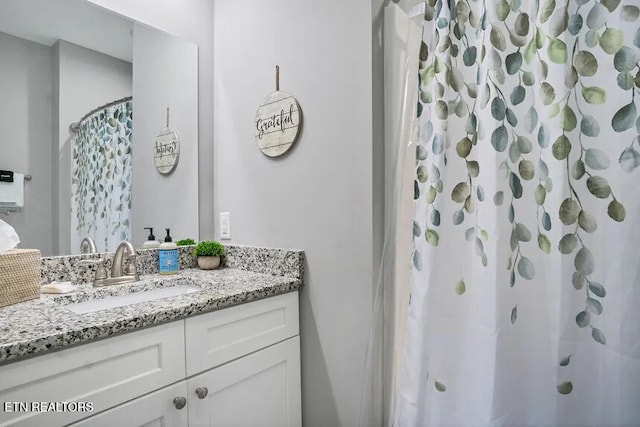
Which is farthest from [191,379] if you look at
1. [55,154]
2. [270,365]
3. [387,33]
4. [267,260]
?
[387,33]

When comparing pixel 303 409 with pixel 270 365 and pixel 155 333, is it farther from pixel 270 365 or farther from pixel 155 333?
pixel 155 333

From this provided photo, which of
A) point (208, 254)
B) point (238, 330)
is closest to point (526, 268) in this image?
point (238, 330)

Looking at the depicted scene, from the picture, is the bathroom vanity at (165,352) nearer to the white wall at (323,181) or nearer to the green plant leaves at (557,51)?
the white wall at (323,181)

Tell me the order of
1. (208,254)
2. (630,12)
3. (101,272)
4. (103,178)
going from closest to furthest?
(630,12)
(101,272)
(103,178)
(208,254)

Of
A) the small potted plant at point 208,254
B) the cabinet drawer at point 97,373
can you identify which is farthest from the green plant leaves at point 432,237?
the small potted plant at point 208,254

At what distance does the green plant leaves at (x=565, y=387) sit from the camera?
847mm

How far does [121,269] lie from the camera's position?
137cm

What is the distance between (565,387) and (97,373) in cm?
117

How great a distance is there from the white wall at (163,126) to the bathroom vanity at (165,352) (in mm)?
325

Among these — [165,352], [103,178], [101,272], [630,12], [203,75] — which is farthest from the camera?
[203,75]

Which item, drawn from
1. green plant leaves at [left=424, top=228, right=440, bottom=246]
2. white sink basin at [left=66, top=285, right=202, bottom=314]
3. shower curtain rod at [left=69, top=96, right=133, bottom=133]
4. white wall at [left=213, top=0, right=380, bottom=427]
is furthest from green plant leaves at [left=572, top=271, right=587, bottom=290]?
shower curtain rod at [left=69, top=96, right=133, bottom=133]

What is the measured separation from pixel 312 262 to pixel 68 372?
0.82 m

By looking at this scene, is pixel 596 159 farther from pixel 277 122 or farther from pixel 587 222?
pixel 277 122

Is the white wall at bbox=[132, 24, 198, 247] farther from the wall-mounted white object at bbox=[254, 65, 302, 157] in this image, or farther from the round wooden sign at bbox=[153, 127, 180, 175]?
the wall-mounted white object at bbox=[254, 65, 302, 157]
